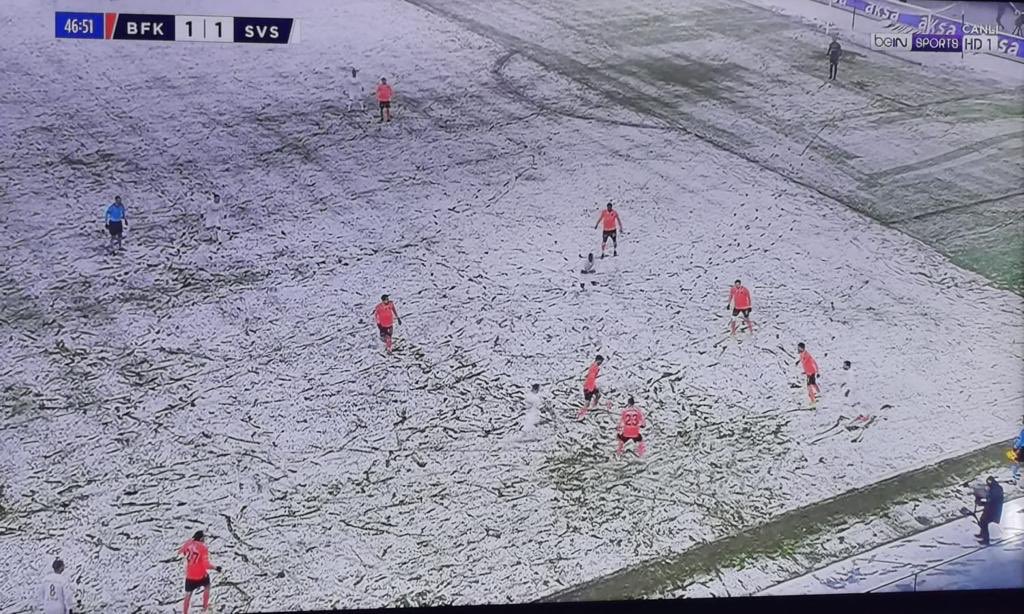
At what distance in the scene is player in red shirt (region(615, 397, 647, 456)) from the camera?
9523mm

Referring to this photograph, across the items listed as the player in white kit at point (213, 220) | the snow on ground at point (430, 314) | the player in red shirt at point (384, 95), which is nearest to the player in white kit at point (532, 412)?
the snow on ground at point (430, 314)

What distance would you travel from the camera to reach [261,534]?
8.59 metres

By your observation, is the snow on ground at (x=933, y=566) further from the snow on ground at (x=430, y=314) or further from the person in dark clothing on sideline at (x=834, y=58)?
the person in dark clothing on sideline at (x=834, y=58)

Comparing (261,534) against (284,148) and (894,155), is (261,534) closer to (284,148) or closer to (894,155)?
(284,148)

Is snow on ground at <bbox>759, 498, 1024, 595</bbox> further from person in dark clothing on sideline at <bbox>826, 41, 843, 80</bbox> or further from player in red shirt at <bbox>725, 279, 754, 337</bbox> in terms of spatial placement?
person in dark clothing on sideline at <bbox>826, 41, 843, 80</bbox>

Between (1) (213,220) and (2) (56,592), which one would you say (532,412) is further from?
(1) (213,220)

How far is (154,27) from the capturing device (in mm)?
10055

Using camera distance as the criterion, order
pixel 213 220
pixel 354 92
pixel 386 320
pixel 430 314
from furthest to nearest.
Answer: pixel 354 92
pixel 213 220
pixel 430 314
pixel 386 320

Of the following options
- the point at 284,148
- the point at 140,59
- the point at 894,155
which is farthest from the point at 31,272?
the point at 894,155

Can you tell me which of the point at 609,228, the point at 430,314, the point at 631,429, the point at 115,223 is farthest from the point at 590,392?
the point at 115,223

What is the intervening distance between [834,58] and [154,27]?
9592 millimetres

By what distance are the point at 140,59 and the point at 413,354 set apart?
4.19 metres

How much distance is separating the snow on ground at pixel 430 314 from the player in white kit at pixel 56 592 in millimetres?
122

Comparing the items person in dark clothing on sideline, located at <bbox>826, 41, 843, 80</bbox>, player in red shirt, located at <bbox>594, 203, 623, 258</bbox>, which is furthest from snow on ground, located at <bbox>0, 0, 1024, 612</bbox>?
person in dark clothing on sideline, located at <bbox>826, 41, 843, 80</bbox>
